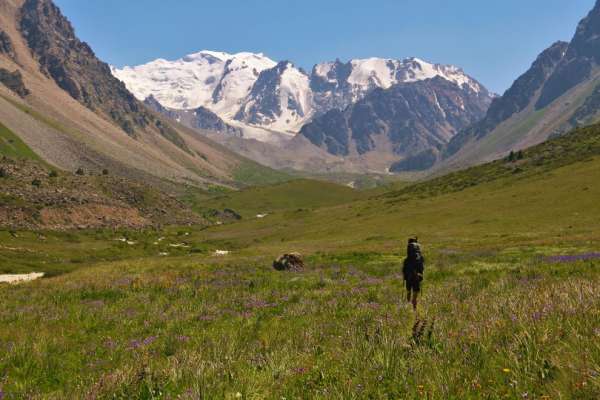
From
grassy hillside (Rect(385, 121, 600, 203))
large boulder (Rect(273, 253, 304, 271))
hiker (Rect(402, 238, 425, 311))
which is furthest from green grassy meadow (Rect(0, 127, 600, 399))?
grassy hillside (Rect(385, 121, 600, 203))

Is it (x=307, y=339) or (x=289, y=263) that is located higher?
(x=307, y=339)

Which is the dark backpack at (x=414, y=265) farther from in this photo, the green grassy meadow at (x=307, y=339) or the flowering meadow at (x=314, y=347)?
the flowering meadow at (x=314, y=347)

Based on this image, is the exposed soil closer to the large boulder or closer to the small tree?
the large boulder

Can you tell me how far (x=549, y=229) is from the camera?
5481 cm

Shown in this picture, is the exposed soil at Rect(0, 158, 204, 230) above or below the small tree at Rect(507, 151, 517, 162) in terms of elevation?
below

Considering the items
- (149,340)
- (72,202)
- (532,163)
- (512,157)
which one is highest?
(512,157)

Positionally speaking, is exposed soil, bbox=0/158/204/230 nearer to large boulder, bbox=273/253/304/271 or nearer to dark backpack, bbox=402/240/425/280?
large boulder, bbox=273/253/304/271

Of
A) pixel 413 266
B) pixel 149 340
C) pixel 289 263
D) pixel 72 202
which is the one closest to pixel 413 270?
pixel 413 266

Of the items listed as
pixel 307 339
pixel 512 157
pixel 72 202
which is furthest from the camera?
pixel 512 157

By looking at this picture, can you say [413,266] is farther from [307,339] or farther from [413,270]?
[307,339]

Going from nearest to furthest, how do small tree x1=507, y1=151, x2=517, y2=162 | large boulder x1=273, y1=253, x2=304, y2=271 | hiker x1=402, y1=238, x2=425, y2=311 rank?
1. hiker x1=402, y1=238, x2=425, y2=311
2. large boulder x1=273, y1=253, x2=304, y2=271
3. small tree x1=507, y1=151, x2=517, y2=162

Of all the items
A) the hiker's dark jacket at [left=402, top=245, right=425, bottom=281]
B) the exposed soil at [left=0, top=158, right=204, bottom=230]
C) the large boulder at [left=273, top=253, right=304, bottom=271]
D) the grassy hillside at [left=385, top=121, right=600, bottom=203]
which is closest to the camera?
the hiker's dark jacket at [left=402, top=245, right=425, bottom=281]

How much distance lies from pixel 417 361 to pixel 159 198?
159524 millimetres

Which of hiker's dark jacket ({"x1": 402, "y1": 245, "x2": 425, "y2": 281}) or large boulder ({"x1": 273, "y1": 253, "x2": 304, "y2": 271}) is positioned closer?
hiker's dark jacket ({"x1": 402, "y1": 245, "x2": 425, "y2": 281})
